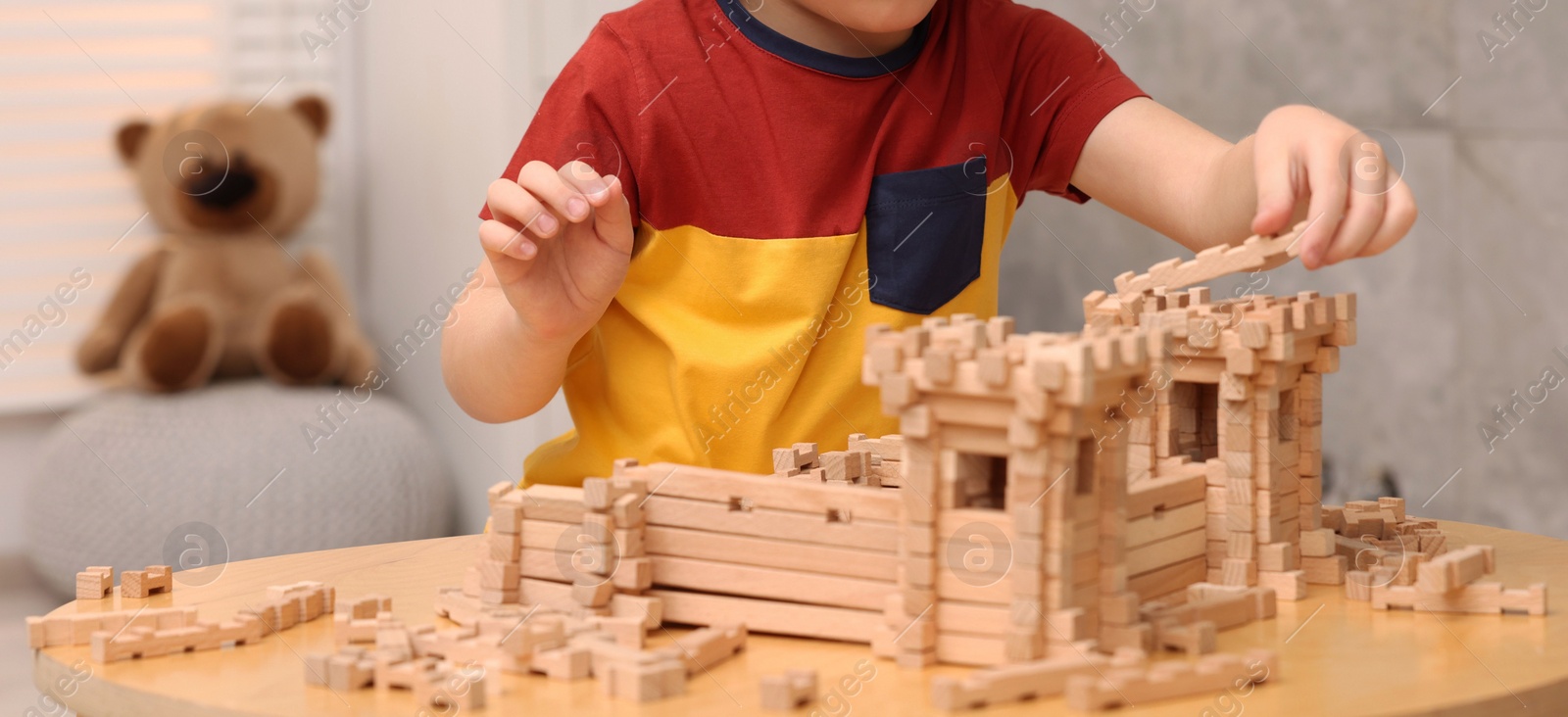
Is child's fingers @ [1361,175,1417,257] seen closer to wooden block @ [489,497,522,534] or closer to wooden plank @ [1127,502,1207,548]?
wooden plank @ [1127,502,1207,548]

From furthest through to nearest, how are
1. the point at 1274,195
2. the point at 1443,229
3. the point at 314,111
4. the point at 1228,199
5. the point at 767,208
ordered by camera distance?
the point at 314,111, the point at 1443,229, the point at 767,208, the point at 1228,199, the point at 1274,195

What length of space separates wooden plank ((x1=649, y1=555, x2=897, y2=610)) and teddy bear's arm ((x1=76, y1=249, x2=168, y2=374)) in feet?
6.42

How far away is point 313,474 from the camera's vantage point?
228cm

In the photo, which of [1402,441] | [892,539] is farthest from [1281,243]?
[1402,441]

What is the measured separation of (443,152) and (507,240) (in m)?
1.62

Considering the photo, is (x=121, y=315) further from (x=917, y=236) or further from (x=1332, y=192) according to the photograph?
(x=1332, y=192)

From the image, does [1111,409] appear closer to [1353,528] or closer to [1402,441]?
[1353,528]

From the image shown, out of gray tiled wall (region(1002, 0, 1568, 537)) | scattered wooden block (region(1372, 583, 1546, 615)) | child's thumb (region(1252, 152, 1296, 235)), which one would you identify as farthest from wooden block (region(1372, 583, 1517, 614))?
gray tiled wall (region(1002, 0, 1568, 537))

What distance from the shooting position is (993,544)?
2.37 feet

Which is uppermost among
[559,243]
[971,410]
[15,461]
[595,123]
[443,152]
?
[443,152]

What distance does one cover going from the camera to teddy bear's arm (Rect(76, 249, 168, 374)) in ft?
8.09

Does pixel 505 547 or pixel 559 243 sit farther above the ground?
pixel 559 243

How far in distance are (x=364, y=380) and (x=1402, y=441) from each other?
1.65 metres

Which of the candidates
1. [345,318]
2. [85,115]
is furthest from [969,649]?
[85,115]
